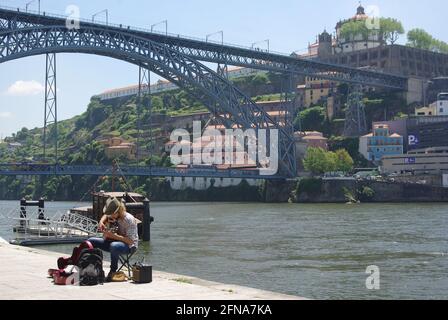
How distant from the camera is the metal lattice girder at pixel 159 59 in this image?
60975 mm

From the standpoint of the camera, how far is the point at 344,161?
90562 mm

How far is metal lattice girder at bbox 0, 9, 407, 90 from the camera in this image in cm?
6356

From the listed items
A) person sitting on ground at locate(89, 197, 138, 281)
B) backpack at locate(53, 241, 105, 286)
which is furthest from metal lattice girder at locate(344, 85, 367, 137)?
backpack at locate(53, 241, 105, 286)

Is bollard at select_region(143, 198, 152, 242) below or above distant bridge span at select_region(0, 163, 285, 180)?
below

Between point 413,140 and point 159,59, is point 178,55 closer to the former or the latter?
point 159,59

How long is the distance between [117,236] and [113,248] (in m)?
0.21

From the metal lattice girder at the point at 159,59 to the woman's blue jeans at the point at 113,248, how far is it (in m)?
50.2

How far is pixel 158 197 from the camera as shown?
103 meters

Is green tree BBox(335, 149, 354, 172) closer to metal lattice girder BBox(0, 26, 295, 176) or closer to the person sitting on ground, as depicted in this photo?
metal lattice girder BBox(0, 26, 295, 176)

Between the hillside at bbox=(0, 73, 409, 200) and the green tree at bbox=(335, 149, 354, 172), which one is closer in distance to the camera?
Result: the green tree at bbox=(335, 149, 354, 172)

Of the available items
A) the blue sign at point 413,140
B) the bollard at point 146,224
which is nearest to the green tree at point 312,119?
the blue sign at point 413,140

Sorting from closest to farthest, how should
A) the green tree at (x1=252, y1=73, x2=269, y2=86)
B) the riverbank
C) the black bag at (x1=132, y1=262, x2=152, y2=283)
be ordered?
the black bag at (x1=132, y1=262, x2=152, y2=283) → the riverbank → the green tree at (x1=252, y1=73, x2=269, y2=86)

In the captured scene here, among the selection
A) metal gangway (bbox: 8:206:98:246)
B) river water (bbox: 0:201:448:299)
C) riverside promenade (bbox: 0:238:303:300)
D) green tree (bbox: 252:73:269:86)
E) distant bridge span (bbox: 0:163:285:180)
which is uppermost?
green tree (bbox: 252:73:269:86)

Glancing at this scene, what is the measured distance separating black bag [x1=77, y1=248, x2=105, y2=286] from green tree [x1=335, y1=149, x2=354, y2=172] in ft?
263
